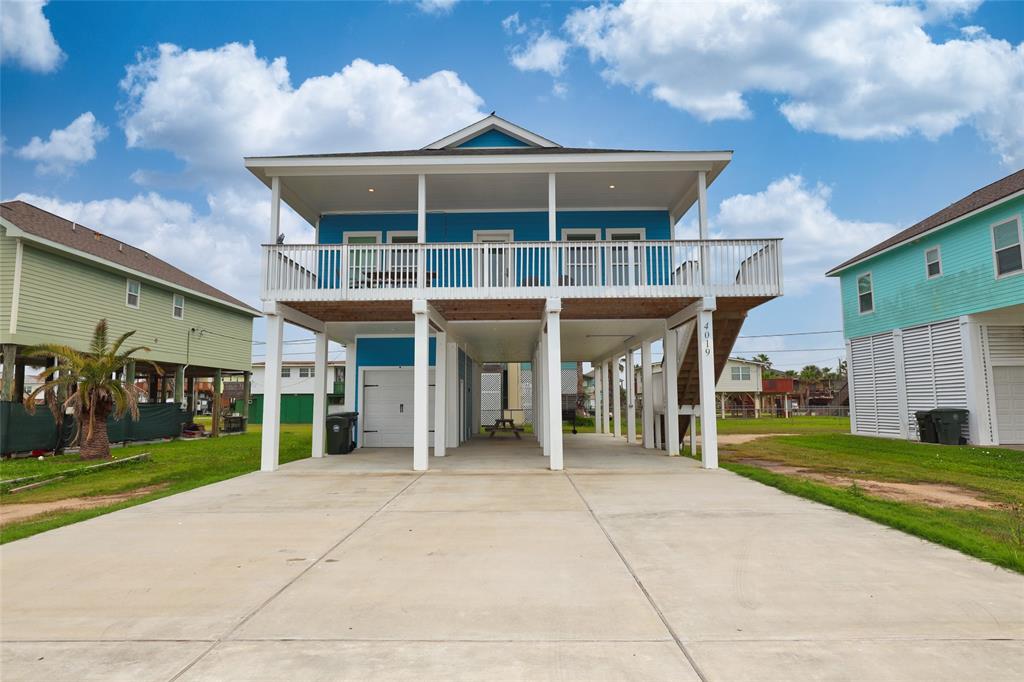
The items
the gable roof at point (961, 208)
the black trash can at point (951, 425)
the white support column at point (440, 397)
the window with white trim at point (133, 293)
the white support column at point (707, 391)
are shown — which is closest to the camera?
the white support column at point (707, 391)

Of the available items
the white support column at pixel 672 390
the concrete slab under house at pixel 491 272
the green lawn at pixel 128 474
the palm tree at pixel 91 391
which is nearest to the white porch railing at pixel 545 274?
the concrete slab under house at pixel 491 272

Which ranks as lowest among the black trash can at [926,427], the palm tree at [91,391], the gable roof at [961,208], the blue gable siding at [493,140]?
the black trash can at [926,427]

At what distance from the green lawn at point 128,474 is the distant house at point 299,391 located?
1752cm

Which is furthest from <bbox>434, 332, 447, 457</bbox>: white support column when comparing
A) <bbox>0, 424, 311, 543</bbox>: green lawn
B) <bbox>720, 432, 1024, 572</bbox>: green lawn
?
<bbox>720, 432, 1024, 572</bbox>: green lawn

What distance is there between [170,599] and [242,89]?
607 inches

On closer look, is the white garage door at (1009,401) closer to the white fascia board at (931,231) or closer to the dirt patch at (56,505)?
the white fascia board at (931,231)

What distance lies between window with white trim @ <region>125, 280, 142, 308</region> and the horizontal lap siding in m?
0.16

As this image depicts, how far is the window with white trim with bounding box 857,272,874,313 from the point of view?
67.9 ft

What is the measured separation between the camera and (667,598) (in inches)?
147

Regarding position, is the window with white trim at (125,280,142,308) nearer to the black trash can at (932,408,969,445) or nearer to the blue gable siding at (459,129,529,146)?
the blue gable siding at (459,129,529,146)

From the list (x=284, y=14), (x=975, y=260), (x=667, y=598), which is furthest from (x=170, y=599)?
(x=975, y=260)

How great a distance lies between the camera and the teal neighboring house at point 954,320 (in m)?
15.0

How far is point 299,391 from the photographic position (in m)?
44.6

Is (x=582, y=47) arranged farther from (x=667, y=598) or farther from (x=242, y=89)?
(x=667, y=598)
